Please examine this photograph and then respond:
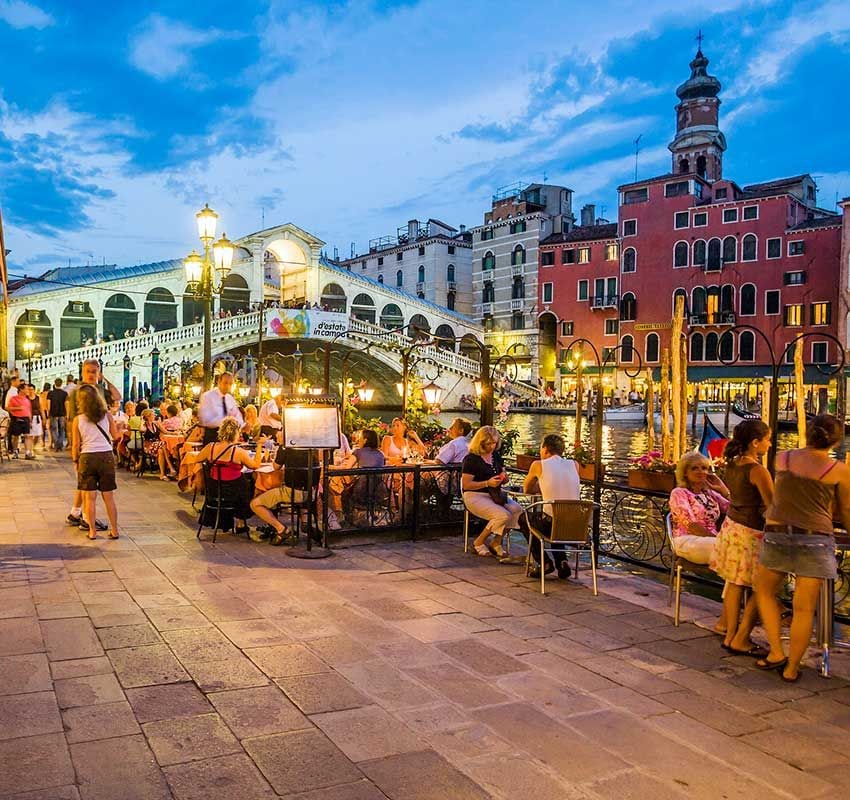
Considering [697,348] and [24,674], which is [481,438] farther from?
[697,348]

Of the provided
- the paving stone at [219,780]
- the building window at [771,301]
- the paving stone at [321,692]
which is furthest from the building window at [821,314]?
the paving stone at [219,780]

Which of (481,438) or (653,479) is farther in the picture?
(653,479)

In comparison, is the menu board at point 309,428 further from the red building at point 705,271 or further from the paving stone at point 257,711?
the red building at point 705,271

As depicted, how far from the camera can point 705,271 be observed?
43656 mm

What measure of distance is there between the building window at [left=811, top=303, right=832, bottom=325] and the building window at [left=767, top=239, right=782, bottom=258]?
10.7ft

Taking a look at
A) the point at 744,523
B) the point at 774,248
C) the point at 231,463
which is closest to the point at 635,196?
the point at 774,248

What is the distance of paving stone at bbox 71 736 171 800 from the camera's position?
2.97 m

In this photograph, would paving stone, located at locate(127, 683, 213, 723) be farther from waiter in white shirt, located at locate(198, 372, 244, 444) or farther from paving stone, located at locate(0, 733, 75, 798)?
waiter in white shirt, located at locate(198, 372, 244, 444)

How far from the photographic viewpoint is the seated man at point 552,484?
6.49m

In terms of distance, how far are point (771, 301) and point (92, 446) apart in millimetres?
40920

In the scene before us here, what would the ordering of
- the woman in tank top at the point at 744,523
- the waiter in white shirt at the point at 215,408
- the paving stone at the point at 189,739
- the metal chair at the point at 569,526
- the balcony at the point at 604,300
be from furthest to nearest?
the balcony at the point at 604,300
the waiter in white shirt at the point at 215,408
the metal chair at the point at 569,526
the woman in tank top at the point at 744,523
the paving stone at the point at 189,739

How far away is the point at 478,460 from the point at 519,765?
4.20 meters

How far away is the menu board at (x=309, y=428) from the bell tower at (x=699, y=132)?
155ft

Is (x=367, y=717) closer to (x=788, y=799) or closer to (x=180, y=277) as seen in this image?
(x=788, y=799)
